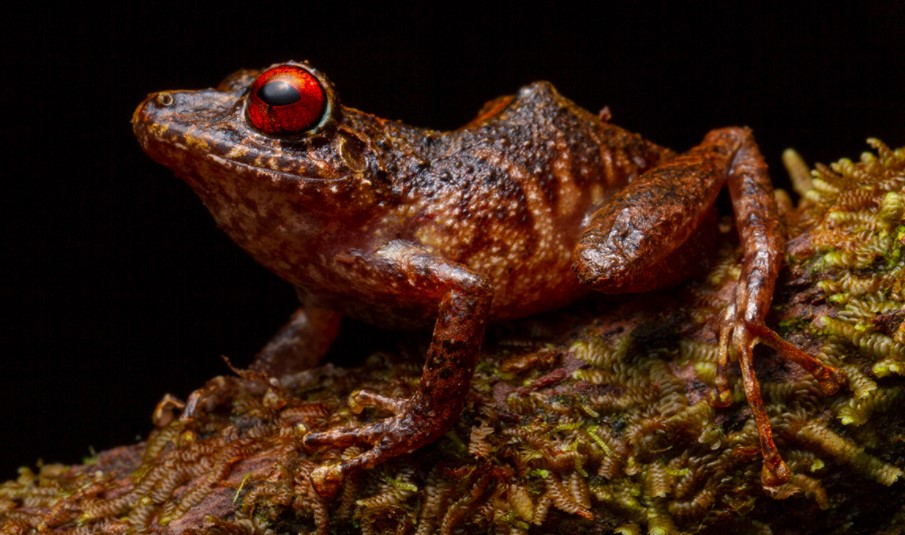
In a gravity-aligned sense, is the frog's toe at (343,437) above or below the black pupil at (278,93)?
below

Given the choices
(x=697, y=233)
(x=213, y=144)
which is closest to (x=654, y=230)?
(x=697, y=233)

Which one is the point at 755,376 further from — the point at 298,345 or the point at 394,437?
the point at 298,345

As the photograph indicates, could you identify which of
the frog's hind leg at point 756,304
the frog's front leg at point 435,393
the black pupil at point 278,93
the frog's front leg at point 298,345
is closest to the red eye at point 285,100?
the black pupil at point 278,93

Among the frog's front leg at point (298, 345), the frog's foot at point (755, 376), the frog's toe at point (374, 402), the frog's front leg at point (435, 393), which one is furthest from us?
the frog's front leg at point (298, 345)

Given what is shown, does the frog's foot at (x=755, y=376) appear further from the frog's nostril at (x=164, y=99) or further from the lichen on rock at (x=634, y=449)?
the frog's nostril at (x=164, y=99)

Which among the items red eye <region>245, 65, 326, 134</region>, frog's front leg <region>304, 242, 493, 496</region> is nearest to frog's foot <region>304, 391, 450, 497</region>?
frog's front leg <region>304, 242, 493, 496</region>

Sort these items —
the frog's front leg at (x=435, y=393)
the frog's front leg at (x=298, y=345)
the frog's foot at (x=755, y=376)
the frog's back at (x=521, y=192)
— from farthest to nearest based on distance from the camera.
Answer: the frog's front leg at (x=298, y=345) → the frog's back at (x=521, y=192) → the frog's front leg at (x=435, y=393) → the frog's foot at (x=755, y=376)
